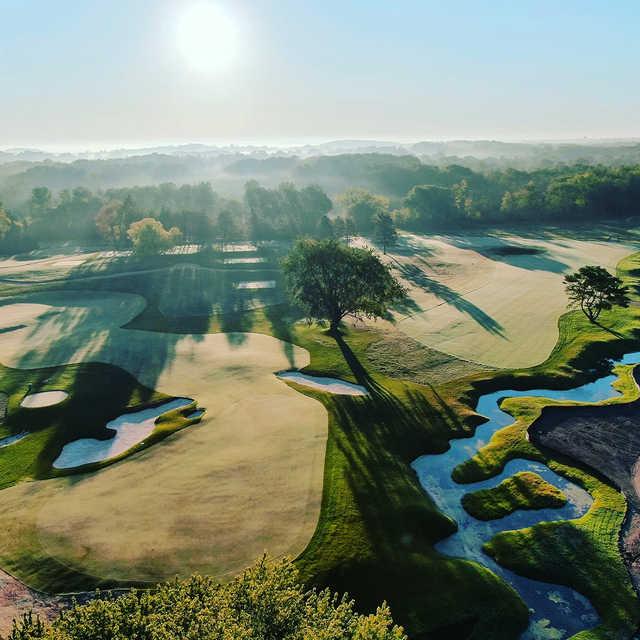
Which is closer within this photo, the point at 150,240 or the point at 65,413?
the point at 65,413

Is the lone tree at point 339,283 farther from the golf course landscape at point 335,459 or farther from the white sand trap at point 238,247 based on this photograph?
the white sand trap at point 238,247

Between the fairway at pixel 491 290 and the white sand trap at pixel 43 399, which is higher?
the fairway at pixel 491 290

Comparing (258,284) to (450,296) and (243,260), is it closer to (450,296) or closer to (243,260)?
(243,260)

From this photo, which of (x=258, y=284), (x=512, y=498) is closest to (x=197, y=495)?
(x=512, y=498)

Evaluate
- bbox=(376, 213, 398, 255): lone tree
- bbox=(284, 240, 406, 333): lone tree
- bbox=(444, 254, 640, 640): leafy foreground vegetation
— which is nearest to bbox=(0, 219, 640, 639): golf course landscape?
bbox=(444, 254, 640, 640): leafy foreground vegetation

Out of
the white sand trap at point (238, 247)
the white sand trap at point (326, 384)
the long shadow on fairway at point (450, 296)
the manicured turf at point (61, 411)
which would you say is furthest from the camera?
the white sand trap at point (238, 247)

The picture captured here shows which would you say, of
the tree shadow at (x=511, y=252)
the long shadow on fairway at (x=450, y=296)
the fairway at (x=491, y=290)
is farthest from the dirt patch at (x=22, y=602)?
the tree shadow at (x=511, y=252)

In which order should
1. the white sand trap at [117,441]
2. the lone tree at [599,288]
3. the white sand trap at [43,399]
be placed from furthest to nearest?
the lone tree at [599,288], the white sand trap at [43,399], the white sand trap at [117,441]
